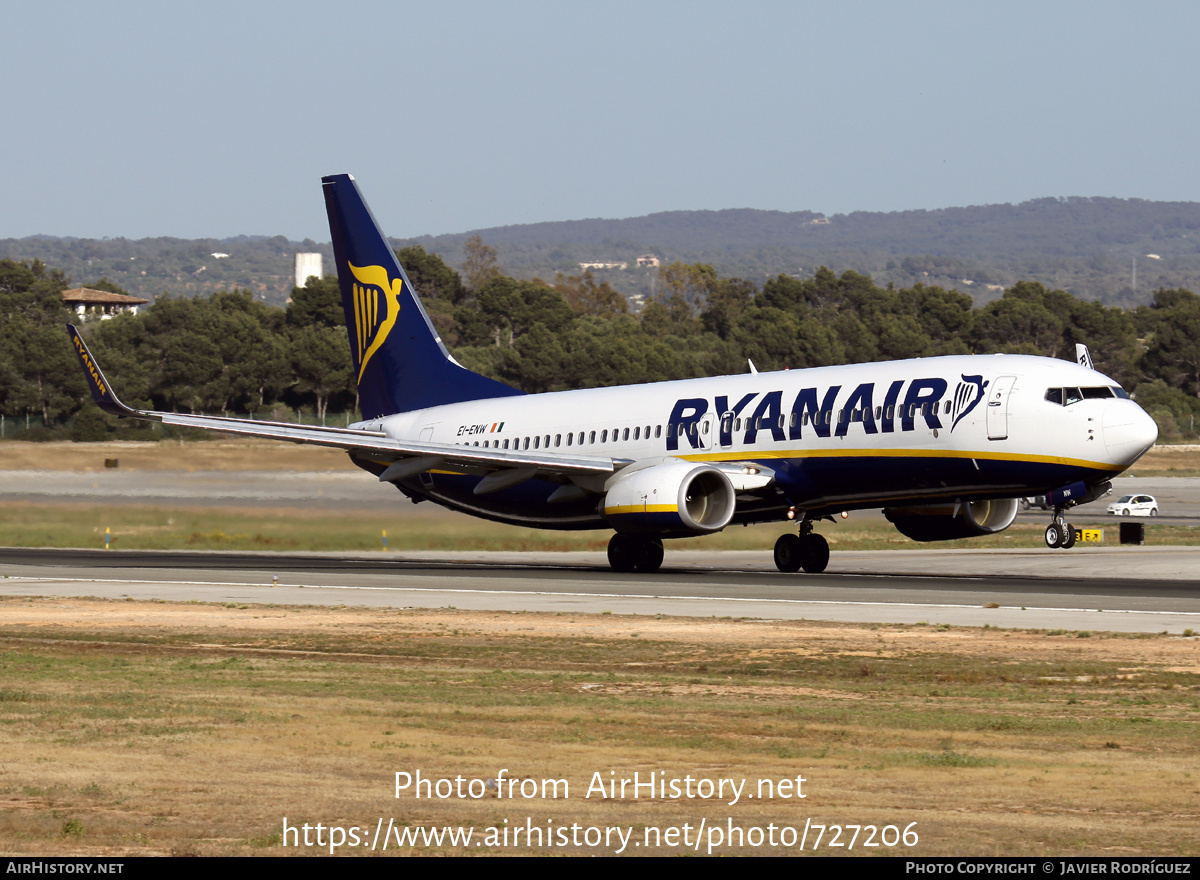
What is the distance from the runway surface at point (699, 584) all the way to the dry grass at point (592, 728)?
3050 millimetres

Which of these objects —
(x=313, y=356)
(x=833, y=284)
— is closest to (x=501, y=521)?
(x=313, y=356)

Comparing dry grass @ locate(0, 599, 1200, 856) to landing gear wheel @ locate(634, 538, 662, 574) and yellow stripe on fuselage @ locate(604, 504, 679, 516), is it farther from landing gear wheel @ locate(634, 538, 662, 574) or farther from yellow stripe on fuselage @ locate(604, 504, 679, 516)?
landing gear wheel @ locate(634, 538, 662, 574)

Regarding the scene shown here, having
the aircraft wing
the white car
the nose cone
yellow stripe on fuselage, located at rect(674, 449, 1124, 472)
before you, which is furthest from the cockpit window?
the white car

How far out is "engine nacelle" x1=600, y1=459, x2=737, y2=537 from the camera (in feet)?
115

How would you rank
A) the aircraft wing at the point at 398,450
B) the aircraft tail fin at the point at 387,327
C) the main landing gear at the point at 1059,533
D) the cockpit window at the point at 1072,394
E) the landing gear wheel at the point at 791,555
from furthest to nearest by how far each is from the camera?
the aircraft tail fin at the point at 387,327 < the landing gear wheel at the point at 791,555 < the aircraft wing at the point at 398,450 < the main landing gear at the point at 1059,533 < the cockpit window at the point at 1072,394

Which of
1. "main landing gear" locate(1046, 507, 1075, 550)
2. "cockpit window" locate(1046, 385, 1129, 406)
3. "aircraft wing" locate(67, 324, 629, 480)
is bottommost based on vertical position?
"main landing gear" locate(1046, 507, 1075, 550)

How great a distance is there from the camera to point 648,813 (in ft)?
35.5

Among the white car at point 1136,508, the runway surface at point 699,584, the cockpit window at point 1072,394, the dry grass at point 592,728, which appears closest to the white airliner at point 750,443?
the cockpit window at point 1072,394

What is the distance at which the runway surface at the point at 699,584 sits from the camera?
2739cm

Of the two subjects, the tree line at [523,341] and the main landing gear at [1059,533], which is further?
the tree line at [523,341]

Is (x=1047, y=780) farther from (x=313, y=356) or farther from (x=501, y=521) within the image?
(x=313, y=356)

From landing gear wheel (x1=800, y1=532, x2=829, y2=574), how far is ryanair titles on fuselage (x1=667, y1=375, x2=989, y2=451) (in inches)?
150

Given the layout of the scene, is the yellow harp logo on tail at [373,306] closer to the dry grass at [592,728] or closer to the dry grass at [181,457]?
the dry grass at [181,457]

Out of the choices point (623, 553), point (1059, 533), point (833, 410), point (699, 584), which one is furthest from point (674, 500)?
point (1059, 533)
